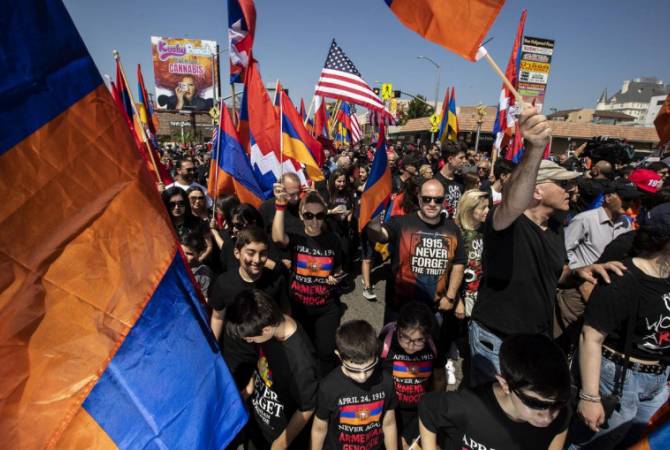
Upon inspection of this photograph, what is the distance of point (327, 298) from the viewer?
3.22 metres

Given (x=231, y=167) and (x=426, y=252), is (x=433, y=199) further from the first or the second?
(x=231, y=167)

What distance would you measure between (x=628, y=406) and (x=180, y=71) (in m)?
50.0

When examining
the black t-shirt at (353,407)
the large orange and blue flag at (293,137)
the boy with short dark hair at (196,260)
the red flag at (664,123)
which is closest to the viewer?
the black t-shirt at (353,407)

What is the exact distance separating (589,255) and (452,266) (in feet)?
5.02

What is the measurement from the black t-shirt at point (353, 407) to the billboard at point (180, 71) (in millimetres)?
46906

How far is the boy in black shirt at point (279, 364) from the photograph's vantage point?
6.41ft

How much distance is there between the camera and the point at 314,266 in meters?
3.20

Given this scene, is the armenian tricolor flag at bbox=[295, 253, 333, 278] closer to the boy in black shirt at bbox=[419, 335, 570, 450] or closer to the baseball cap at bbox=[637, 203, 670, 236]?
the boy in black shirt at bbox=[419, 335, 570, 450]

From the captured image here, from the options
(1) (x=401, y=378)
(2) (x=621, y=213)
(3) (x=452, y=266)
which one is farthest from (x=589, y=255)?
(1) (x=401, y=378)

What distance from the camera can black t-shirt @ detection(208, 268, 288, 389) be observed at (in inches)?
97.5

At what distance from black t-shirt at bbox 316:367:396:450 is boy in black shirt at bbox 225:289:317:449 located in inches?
3.6

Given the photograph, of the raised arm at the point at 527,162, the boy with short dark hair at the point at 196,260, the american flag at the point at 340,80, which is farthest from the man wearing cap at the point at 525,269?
the american flag at the point at 340,80

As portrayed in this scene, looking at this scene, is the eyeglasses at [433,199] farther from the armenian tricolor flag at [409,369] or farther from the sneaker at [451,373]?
the sneaker at [451,373]

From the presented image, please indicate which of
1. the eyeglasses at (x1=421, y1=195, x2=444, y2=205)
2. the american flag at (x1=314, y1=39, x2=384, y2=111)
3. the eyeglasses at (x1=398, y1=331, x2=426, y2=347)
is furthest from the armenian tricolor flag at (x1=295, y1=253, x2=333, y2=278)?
the american flag at (x1=314, y1=39, x2=384, y2=111)
